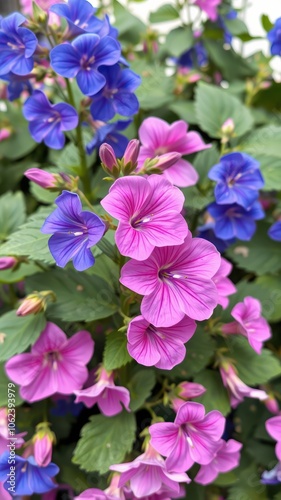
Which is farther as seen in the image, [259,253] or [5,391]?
[259,253]

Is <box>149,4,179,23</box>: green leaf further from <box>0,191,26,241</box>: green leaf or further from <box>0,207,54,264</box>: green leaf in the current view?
<box>0,207,54,264</box>: green leaf

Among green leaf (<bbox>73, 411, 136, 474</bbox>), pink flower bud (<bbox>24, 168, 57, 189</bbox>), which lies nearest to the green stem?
pink flower bud (<bbox>24, 168, 57, 189</bbox>)

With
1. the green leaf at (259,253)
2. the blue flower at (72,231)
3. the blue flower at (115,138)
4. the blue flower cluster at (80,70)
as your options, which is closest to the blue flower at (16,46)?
the blue flower cluster at (80,70)

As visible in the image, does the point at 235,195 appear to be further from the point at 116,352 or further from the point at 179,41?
the point at 179,41

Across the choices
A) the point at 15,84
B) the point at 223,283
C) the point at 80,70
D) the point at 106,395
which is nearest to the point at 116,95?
the point at 80,70

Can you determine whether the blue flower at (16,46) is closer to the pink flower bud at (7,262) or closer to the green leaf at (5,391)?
the pink flower bud at (7,262)

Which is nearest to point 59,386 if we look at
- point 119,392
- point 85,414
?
point 119,392

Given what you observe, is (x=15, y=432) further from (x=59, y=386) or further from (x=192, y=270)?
(x=192, y=270)
